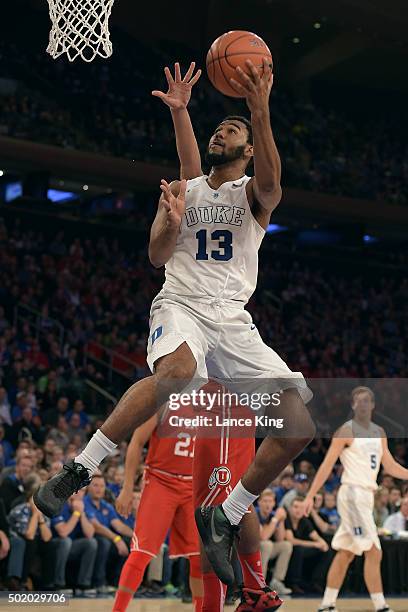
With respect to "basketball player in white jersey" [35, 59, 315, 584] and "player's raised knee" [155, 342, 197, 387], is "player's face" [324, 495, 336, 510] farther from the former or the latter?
"player's raised knee" [155, 342, 197, 387]

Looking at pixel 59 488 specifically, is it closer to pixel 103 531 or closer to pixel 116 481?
pixel 103 531

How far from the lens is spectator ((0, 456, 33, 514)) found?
10008mm

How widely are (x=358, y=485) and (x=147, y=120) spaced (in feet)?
47.4

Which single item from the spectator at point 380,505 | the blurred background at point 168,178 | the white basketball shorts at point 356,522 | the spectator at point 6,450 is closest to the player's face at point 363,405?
the white basketball shorts at point 356,522

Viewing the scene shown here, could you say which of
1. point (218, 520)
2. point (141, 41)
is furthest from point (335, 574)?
point (141, 41)

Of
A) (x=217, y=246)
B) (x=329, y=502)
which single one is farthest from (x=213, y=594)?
(x=329, y=502)

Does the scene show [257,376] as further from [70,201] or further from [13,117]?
[70,201]

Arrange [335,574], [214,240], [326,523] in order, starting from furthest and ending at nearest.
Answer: [326,523]
[335,574]
[214,240]

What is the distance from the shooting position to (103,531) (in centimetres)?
1056

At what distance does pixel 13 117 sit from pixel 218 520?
1615 centimetres

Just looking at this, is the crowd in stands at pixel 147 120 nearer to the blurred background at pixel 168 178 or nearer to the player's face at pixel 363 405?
the blurred background at pixel 168 178

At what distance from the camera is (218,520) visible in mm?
5254

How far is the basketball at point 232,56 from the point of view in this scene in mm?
5625

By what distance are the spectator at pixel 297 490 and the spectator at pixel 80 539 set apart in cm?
265
